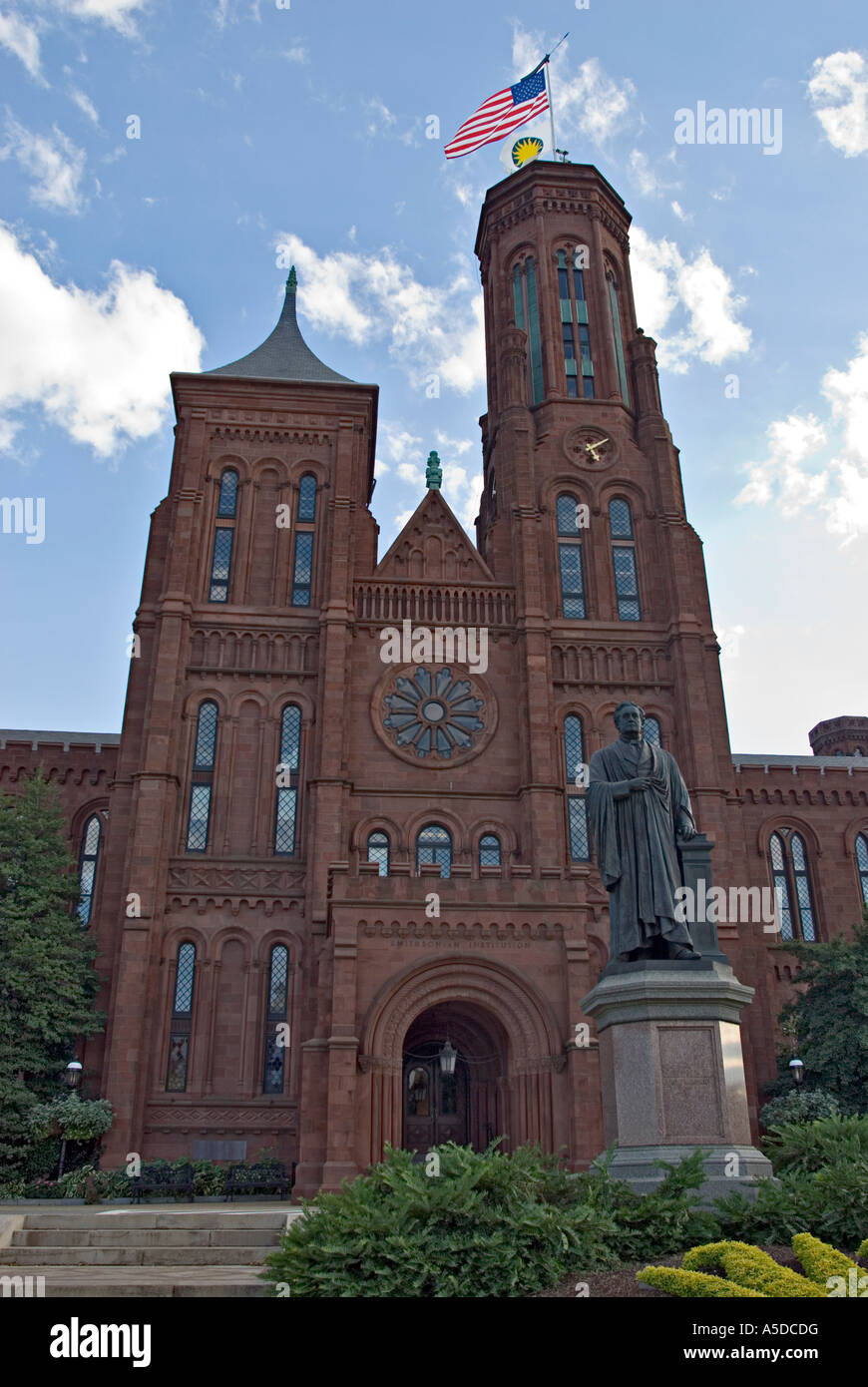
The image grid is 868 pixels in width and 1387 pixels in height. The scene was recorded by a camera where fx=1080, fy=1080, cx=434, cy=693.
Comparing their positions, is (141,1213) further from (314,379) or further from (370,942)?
(314,379)

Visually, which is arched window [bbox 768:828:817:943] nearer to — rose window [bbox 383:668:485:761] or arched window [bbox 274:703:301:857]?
rose window [bbox 383:668:485:761]

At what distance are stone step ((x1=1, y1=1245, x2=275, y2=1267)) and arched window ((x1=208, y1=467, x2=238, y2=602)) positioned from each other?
78.5 ft

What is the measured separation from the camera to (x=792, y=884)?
1421 inches

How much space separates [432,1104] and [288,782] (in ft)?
32.8

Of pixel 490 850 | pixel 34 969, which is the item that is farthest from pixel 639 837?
pixel 34 969

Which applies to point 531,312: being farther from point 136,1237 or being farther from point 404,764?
point 136,1237

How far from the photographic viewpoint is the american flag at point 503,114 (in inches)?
1379

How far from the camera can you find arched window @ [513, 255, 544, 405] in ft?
132

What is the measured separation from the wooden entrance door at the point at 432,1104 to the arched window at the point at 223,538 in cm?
1589

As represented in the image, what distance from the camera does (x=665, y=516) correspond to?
36656 mm

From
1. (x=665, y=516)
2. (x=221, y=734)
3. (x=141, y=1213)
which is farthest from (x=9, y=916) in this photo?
(x=665, y=516)

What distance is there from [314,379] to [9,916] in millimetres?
21013

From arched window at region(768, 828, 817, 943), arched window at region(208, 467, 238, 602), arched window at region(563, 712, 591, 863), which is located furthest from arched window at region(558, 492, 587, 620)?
arched window at region(208, 467, 238, 602)

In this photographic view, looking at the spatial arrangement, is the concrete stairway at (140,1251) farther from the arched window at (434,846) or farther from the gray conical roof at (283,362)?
the gray conical roof at (283,362)
